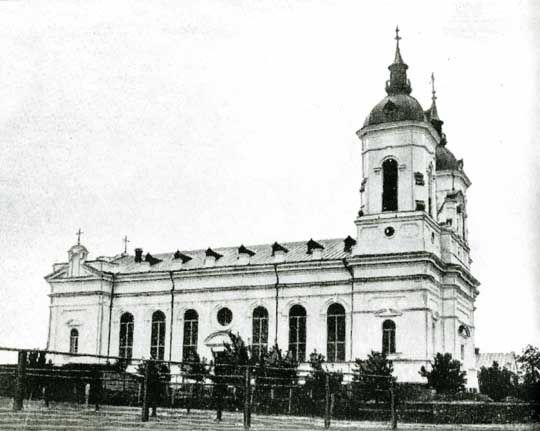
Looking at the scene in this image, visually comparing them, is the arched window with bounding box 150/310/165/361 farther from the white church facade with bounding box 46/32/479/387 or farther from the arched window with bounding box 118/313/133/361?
the arched window with bounding box 118/313/133/361

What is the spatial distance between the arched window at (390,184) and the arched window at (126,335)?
1702 centimetres

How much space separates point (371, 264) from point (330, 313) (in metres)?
3.79

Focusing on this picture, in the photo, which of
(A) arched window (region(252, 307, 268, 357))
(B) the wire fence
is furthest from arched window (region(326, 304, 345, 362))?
(B) the wire fence

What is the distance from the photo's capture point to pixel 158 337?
1927 inches

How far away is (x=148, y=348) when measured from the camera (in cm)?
4894

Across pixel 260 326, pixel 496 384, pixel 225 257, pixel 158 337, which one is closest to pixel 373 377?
pixel 260 326

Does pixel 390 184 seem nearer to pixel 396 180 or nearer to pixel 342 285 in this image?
pixel 396 180

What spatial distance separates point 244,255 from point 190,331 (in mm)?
5178

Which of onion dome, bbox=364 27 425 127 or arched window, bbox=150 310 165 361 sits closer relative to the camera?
onion dome, bbox=364 27 425 127

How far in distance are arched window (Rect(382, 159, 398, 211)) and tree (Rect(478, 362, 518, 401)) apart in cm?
1275

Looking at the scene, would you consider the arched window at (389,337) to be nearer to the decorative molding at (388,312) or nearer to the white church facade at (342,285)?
the white church facade at (342,285)

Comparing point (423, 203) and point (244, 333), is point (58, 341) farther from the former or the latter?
point (423, 203)

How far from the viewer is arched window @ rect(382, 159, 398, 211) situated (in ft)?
139

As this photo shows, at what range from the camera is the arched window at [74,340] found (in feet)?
165
